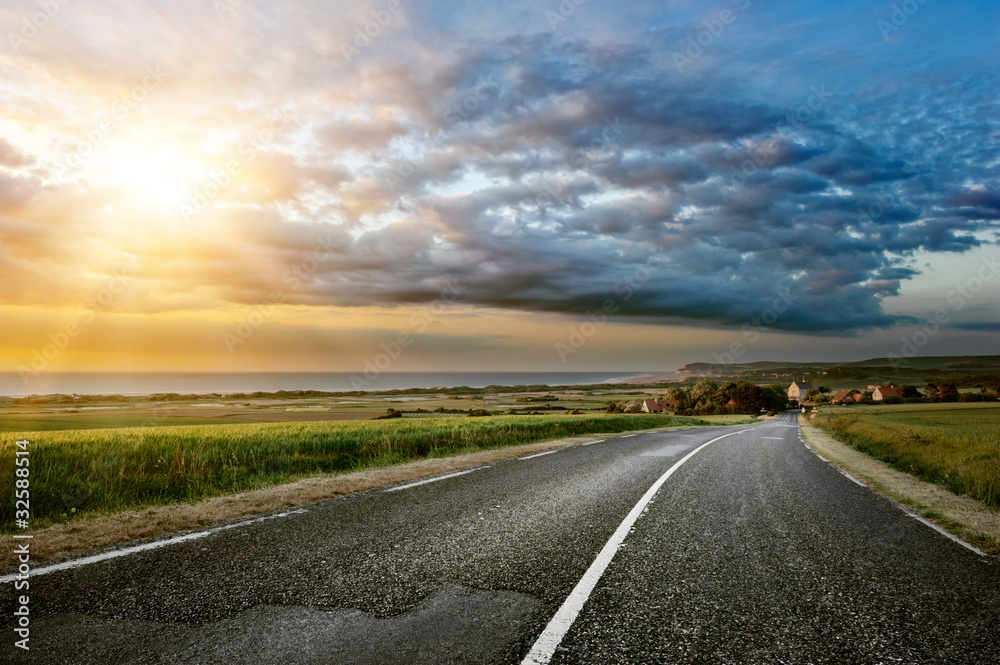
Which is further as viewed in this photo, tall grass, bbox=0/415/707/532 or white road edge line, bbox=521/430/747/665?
→ tall grass, bbox=0/415/707/532

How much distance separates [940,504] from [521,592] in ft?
27.2

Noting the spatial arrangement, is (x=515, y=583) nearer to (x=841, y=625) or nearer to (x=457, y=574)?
(x=457, y=574)

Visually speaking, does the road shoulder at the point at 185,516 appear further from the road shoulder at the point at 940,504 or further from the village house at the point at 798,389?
the village house at the point at 798,389

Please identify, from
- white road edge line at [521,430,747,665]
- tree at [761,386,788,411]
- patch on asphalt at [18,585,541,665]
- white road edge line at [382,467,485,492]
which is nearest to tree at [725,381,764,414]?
tree at [761,386,788,411]

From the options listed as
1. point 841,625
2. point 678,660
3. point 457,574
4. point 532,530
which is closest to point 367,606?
point 457,574

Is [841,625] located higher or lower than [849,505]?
higher

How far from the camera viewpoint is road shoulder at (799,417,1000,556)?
20.6ft

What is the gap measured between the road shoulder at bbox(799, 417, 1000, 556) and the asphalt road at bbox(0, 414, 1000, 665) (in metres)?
0.44

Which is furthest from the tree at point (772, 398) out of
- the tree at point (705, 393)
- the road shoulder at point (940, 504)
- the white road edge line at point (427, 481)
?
the white road edge line at point (427, 481)

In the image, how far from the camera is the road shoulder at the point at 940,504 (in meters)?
6.29

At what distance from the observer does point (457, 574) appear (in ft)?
14.7

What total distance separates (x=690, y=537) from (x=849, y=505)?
407 centimetres

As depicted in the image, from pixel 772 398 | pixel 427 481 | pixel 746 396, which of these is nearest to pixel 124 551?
pixel 427 481

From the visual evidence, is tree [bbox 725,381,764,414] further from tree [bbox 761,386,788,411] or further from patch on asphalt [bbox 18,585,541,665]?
patch on asphalt [bbox 18,585,541,665]
